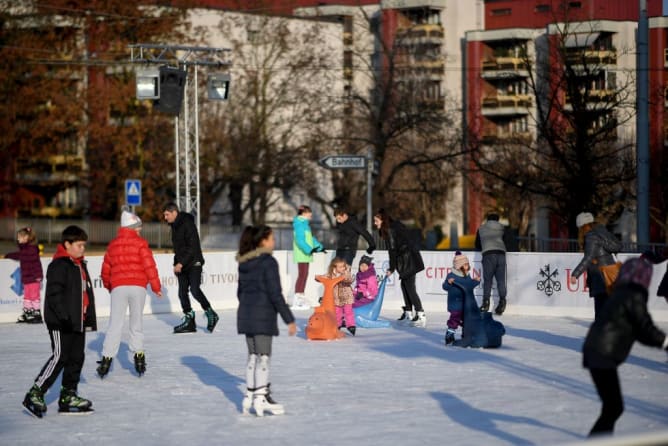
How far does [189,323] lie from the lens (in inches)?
715

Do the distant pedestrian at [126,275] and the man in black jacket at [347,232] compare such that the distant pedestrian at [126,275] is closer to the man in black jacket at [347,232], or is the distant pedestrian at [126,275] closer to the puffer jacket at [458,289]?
the puffer jacket at [458,289]

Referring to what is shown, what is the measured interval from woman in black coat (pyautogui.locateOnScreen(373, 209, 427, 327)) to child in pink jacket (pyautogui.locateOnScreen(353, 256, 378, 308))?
0.30 meters

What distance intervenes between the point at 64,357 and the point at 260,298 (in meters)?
1.78

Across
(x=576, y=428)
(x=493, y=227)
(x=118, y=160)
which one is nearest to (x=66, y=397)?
(x=576, y=428)

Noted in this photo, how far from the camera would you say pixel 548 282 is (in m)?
20.7

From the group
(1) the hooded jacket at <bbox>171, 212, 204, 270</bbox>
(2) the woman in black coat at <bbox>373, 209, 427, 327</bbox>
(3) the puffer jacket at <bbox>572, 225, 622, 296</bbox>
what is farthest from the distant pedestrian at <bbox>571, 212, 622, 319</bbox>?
(1) the hooded jacket at <bbox>171, 212, 204, 270</bbox>

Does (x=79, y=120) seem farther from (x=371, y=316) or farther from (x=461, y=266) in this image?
(x=461, y=266)

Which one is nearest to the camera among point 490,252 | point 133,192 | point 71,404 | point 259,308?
point 259,308

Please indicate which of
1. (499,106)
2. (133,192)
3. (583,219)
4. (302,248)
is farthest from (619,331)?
(499,106)

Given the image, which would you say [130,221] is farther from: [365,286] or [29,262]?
[29,262]

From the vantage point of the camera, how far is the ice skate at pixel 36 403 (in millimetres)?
10586

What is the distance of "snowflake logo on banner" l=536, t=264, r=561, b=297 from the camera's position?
2059 cm

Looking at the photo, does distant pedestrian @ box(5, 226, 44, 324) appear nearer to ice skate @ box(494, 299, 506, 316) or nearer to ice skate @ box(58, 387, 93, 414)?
ice skate @ box(494, 299, 506, 316)

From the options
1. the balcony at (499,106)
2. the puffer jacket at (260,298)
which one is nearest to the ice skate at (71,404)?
the puffer jacket at (260,298)
